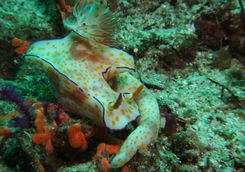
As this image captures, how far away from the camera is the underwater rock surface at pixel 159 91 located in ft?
7.45

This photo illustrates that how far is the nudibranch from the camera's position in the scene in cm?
216

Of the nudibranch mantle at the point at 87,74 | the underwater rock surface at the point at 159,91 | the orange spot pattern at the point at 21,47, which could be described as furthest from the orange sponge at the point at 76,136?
the orange spot pattern at the point at 21,47

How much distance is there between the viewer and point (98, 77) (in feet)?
7.96

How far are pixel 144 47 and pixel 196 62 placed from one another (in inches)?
29.9

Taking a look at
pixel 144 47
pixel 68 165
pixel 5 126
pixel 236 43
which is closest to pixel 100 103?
pixel 68 165

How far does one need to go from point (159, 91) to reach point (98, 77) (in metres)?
0.99

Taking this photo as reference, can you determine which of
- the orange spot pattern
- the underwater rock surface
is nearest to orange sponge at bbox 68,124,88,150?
the underwater rock surface

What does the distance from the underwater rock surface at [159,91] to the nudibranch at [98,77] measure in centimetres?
15

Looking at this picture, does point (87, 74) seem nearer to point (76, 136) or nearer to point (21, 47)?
point (76, 136)

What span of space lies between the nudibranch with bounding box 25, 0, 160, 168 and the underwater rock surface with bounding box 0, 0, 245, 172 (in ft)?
0.48

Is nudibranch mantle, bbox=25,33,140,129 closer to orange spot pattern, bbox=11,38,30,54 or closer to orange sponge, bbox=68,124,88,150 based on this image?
orange sponge, bbox=68,124,88,150

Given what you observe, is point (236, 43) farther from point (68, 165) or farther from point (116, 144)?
point (68, 165)

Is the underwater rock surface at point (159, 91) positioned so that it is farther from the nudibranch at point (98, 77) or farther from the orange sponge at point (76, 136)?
the nudibranch at point (98, 77)

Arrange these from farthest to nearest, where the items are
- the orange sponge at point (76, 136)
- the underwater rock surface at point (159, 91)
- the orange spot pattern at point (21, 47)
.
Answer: the orange spot pattern at point (21, 47), the underwater rock surface at point (159, 91), the orange sponge at point (76, 136)
